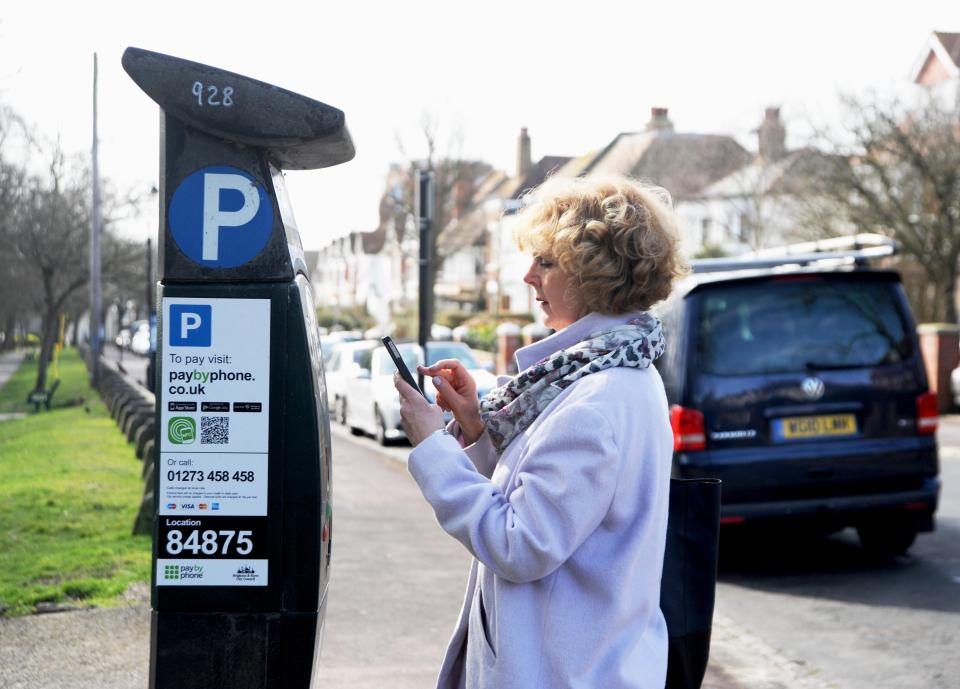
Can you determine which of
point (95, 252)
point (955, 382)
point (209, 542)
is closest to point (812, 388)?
point (209, 542)

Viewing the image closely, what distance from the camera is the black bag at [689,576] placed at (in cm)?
267

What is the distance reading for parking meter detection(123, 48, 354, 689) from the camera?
307 cm

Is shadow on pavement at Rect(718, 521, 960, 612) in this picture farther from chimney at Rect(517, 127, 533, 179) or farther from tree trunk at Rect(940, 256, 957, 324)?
chimney at Rect(517, 127, 533, 179)

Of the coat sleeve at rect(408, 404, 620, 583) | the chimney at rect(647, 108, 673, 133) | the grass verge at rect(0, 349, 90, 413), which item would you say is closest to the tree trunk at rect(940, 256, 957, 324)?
the grass verge at rect(0, 349, 90, 413)

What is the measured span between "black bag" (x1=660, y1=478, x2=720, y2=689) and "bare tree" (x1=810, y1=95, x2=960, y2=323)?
27.0 meters

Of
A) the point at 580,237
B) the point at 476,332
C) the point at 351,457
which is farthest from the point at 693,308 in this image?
the point at 476,332

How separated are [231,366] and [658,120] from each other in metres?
61.4

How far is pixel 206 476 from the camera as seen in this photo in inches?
121

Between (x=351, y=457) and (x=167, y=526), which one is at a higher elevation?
(x=167, y=526)

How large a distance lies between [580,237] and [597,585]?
665 mm

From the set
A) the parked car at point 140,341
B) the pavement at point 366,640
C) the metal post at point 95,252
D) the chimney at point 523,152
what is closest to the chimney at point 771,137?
the metal post at point 95,252

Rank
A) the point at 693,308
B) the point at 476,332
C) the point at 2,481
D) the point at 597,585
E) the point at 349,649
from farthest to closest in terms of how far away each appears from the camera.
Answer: the point at 476,332 < the point at 2,481 < the point at 693,308 < the point at 349,649 < the point at 597,585

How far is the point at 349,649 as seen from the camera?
594 cm

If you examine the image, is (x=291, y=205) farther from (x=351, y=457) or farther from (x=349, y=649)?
(x=351, y=457)
